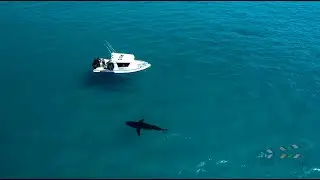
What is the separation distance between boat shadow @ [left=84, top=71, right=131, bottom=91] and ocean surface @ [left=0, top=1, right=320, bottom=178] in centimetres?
35

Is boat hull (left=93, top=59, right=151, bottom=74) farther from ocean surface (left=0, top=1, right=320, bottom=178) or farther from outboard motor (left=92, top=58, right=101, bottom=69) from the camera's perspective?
ocean surface (left=0, top=1, right=320, bottom=178)

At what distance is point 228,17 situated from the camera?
8831cm

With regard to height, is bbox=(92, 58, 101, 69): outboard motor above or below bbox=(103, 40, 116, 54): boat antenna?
below

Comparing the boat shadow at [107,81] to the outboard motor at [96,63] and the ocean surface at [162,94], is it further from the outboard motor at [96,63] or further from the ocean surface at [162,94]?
the outboard motor at [96,63]

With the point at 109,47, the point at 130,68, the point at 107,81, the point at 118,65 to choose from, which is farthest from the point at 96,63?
the point at 109,47

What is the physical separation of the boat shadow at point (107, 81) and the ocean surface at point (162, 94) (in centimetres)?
35

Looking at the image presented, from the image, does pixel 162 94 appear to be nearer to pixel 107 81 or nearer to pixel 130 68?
pixel 130 68

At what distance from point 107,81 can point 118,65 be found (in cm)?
395

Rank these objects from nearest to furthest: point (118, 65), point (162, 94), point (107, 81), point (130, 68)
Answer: point (162, 94)
point (107, 81)
point (118, 65)
point (130, 68)

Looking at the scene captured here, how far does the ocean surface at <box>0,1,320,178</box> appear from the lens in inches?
1857

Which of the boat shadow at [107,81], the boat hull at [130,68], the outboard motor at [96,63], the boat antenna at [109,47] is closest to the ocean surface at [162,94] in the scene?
the boat shadow at [107,81]

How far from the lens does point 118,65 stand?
63.5 m

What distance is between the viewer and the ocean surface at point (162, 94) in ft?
155

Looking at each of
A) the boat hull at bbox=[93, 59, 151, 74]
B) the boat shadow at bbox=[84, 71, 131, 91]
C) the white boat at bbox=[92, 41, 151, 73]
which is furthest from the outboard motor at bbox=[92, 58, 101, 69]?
the boat shadow at bbox=[84, 71, 131, 91]
